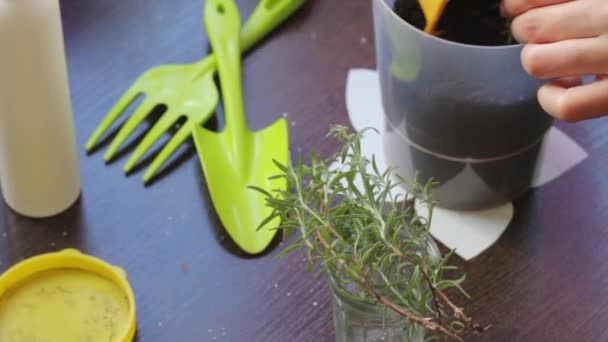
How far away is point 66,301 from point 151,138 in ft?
0.46

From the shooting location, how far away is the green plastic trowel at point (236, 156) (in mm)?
669

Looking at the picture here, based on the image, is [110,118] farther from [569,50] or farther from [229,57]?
[569,50]

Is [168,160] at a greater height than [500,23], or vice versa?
[500,23]

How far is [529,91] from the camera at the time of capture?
24.3 inches

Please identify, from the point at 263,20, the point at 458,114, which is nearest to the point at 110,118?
the point at 263,20

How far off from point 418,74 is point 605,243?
184 mm

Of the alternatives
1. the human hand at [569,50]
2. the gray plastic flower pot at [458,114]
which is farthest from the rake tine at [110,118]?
the human hand at [569,50]

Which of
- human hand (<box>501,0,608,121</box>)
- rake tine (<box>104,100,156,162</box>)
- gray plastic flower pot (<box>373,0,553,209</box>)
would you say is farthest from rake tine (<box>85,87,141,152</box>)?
human hand (<box>501,0,608,121</box>)

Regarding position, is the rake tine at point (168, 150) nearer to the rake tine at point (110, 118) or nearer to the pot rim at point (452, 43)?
the rake tine at point (110, 118)

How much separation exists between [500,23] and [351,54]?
0.17 meters

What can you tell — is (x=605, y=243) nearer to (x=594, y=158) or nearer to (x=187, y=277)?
(x=594, y=158)

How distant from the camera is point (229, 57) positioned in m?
0.75

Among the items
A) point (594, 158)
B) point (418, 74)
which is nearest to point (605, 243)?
point (594, 158)

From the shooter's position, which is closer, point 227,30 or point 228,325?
point 228,325
